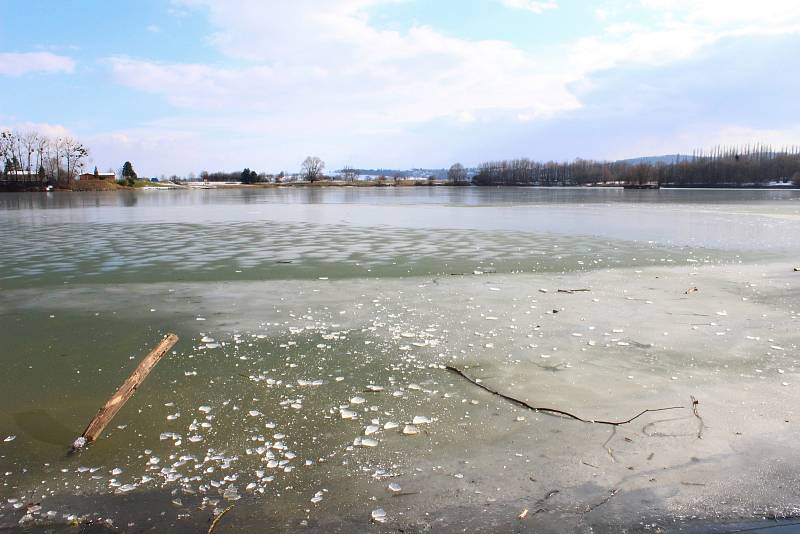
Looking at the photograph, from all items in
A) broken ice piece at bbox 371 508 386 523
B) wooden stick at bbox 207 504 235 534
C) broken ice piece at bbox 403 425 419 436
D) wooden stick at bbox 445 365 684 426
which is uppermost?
wooden stick at bbox 445 365 684 426

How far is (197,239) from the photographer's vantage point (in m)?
23.4

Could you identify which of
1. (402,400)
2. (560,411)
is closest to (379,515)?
(402,400)

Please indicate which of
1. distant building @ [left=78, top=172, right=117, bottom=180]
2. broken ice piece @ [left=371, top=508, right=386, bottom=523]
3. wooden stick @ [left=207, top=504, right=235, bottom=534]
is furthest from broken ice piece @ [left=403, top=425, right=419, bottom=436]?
distant building @ [left=78, top=172, right=117, bottom=180]

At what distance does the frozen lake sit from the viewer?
454 cm

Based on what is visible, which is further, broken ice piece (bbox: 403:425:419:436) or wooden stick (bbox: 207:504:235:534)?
broken ice piece (bbox: 403:425:419:436)

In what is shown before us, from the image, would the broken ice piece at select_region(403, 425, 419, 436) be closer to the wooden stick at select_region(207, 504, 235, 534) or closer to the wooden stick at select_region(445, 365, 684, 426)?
the wooden stick at select_region(445, 365, 684, 426)

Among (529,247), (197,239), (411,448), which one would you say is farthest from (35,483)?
(197,239)

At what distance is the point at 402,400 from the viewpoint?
257 inches

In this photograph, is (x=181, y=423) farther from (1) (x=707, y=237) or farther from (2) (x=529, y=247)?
(1) (x=707, y=237)

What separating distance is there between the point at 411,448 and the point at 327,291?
296 inches

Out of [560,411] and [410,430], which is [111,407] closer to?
[410,430]

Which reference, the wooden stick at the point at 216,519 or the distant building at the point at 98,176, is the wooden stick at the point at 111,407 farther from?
the distant building at the point at 98,176

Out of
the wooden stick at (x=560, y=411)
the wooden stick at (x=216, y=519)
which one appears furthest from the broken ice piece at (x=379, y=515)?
the wooden stick at (x=560, y=411)

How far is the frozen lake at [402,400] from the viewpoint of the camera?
4.54 meters
